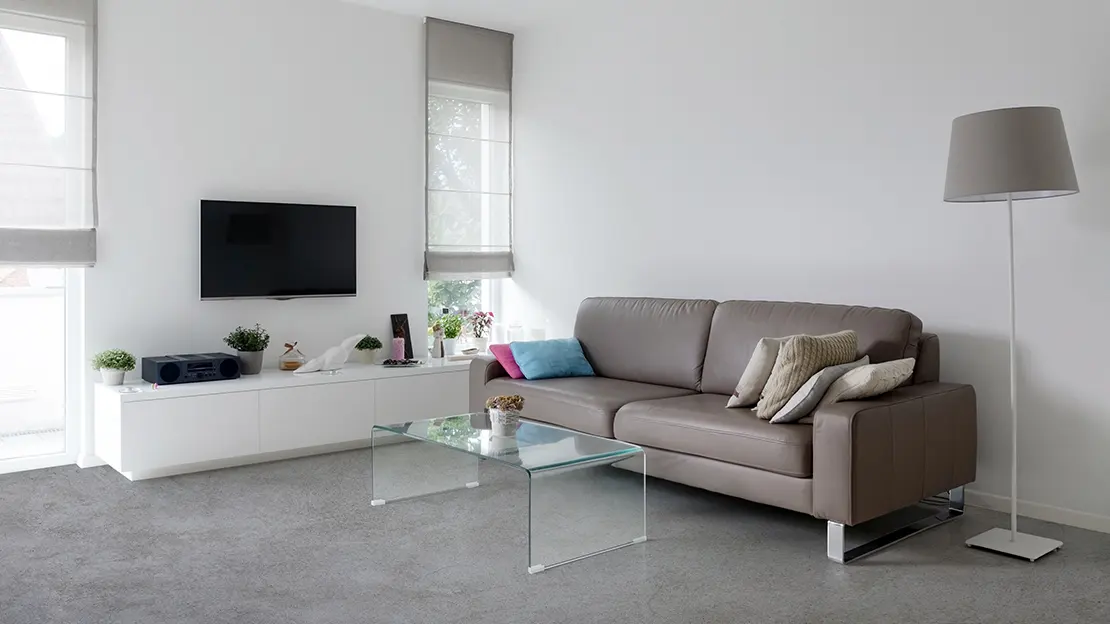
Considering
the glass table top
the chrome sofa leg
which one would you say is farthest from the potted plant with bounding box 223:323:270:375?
the chrome sofa leg

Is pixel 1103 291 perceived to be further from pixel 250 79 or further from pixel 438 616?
pixel 250 79

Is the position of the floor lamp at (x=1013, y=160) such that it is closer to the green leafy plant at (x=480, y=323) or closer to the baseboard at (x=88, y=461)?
the green leafy plant at (x=480, y=323)

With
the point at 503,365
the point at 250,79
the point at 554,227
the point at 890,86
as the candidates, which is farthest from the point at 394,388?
the point at 890,86

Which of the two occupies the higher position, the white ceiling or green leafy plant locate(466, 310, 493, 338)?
the white ceiling

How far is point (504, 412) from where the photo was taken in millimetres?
3846

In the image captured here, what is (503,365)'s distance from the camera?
196 inches

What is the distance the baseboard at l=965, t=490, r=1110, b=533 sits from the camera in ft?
12.0

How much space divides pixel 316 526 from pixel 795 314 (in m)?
2.40

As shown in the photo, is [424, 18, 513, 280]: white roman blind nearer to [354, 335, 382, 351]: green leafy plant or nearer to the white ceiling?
the white ceiling

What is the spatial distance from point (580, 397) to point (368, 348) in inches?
74.3

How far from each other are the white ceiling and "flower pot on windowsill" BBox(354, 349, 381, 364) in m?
2.26

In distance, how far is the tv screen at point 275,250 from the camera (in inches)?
203

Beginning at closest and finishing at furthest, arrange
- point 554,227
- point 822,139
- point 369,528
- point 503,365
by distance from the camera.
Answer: point 369,528 → point 822,139 → point 503,365 → point 554,227

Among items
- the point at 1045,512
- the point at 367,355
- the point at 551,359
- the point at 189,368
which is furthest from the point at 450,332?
the point at 1045,512
